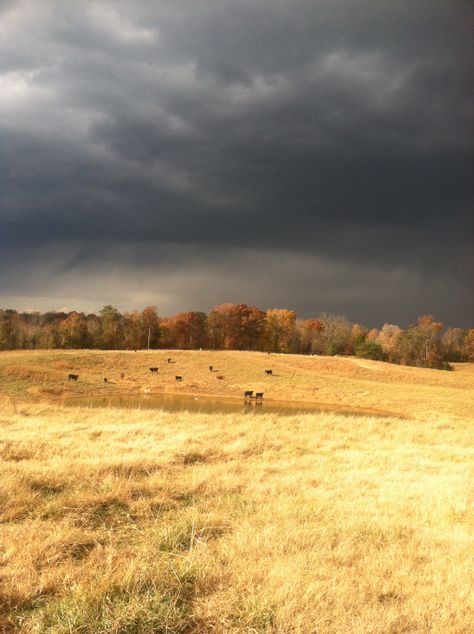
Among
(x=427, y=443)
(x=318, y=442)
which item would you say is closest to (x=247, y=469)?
(x=318, y=442)

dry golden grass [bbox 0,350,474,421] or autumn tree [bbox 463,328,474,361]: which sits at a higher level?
autumn tree [bbox 463,328,474,361]

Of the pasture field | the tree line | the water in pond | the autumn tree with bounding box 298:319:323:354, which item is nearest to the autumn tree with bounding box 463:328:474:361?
the tree line

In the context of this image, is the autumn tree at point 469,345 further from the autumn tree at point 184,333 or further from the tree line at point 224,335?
the autumn tree at point 184,333

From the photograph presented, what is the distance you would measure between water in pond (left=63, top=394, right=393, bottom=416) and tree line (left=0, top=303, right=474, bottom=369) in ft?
178

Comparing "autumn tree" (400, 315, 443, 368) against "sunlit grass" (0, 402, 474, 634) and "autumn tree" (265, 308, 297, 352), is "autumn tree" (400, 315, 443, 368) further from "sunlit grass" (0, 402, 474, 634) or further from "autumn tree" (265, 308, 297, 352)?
"sunlit grass" (0, 402, 474, 634)

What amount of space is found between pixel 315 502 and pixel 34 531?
4.62 metres

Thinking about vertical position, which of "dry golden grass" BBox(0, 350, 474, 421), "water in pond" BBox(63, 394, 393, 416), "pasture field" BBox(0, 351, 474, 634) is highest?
"pasture field" BBox(0, 351, 474, 634)

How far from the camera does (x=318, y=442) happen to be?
15953mm

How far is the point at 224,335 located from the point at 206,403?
6791 centimetres

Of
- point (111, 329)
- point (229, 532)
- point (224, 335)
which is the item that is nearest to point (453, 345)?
point (224, 335)

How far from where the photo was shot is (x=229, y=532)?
6793 millimetres

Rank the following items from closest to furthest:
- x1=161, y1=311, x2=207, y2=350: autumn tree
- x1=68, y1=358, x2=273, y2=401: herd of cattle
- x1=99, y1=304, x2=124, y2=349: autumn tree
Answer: x1=68, y1=358, x2=273, y2=401: herd of cattle, x1=99, y1=304, x2=124, y2=349: autumn tree, x1=161, y1=311, x2=207, y2=350: autumn tree

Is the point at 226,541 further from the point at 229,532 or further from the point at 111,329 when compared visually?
the point at 111,329

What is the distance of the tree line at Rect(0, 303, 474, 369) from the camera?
95.5m
